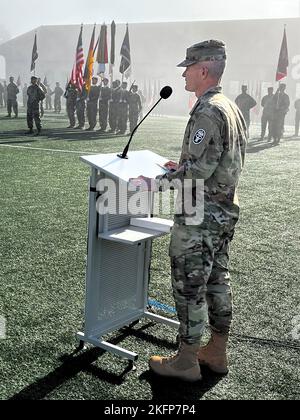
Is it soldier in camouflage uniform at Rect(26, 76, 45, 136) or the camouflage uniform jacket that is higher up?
soldier in camouflage uniform at Rect(26, 76, 45, 136)

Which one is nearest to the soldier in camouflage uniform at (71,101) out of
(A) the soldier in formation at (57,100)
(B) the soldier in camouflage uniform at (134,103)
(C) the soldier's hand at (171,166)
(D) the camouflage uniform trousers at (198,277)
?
(B) the soldier in camouflage uniform at (134,103)

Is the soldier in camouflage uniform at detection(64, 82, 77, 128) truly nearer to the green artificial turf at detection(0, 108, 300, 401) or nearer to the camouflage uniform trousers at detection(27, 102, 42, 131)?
the camouflage uniform trousers at detection(27, 102, 42, 131)

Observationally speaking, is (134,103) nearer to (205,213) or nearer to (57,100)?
(57,100)

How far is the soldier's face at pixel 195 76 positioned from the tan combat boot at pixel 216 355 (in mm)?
1351

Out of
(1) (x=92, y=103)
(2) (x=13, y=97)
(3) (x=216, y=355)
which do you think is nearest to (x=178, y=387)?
(3) (x=216, y=355)

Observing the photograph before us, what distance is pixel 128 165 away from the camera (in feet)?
9.57

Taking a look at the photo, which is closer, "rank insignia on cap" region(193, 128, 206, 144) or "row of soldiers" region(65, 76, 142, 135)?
"rank insignia on cap" region(193, 128, 206, 144)

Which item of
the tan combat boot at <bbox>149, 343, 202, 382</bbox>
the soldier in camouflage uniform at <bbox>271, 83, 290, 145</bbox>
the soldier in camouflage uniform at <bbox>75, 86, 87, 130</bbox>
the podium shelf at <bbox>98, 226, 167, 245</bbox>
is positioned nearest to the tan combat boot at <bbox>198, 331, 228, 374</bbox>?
the tan combat boot at <bbox>149, 343, 202, 382</bbox>

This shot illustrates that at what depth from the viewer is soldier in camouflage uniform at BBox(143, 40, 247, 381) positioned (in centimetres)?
255

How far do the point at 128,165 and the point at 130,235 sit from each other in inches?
16.3

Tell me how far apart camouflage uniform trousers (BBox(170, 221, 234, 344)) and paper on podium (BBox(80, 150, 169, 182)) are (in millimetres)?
351

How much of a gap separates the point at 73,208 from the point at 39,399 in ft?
13.8

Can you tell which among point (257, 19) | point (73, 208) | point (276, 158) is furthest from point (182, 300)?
point (257, 19)

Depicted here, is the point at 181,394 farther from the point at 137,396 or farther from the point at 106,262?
the point at 106,262
